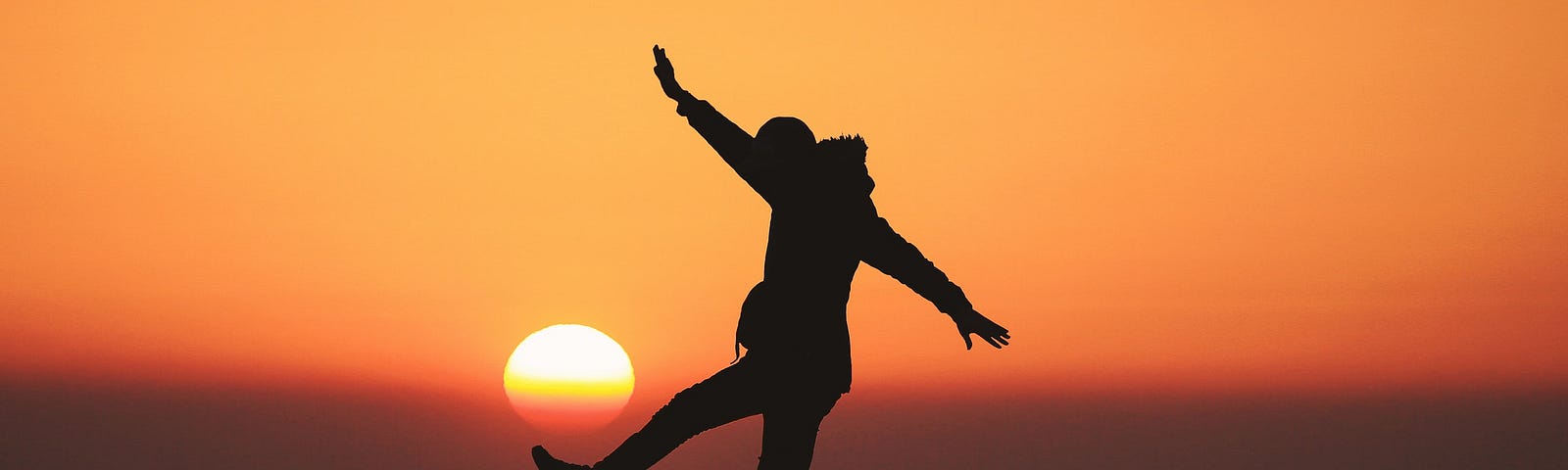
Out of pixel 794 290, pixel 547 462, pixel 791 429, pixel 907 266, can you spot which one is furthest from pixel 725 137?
Result: pixel 547 462

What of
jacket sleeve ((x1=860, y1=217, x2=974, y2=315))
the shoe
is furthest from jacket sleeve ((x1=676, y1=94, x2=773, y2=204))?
the shoe

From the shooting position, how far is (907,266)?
10.9 meters

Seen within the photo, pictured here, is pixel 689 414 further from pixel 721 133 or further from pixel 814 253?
pixel 721 133

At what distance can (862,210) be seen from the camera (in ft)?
35.4

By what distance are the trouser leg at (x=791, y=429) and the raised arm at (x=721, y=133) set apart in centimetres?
133

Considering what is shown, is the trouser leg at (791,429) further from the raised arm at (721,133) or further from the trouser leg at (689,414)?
the raised arm at (721,133)

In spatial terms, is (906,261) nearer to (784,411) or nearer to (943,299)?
(943,299)

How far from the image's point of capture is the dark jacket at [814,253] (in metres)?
10.6

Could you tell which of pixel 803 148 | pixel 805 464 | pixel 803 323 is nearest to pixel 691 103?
Result: pixel 803 148

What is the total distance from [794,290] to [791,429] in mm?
881

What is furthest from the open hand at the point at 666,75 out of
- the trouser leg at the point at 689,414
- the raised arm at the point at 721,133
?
Answer: the trouser leg at the point at 689,414

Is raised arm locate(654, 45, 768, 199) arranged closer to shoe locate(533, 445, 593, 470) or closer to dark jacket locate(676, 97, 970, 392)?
dark jacket locate(676, 97, 970, 392)

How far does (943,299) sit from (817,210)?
2.98 feet

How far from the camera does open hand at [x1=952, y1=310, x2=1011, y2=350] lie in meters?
10.9
